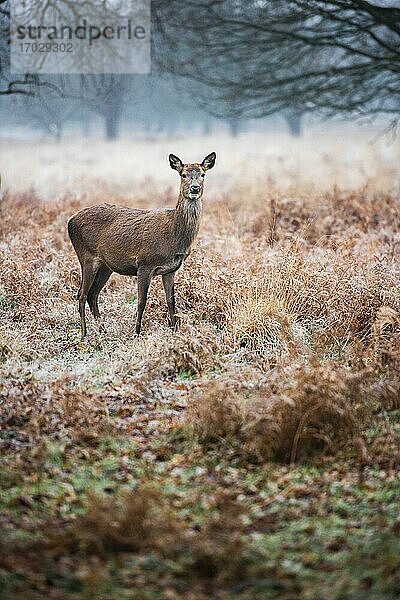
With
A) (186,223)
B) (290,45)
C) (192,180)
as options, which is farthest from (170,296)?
(290,45)

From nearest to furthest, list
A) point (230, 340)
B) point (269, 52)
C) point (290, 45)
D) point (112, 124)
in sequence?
point (230, 340) < point (290, 45) < point (269, 52) < point (112, 124)

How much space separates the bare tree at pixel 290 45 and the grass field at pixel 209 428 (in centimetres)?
331

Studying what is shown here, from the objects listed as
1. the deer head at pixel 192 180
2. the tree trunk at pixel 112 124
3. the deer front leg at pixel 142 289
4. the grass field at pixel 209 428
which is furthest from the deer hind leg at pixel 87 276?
the tree trunk at pixel 112 124

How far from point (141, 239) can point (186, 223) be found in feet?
1.66

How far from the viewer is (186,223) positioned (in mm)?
8930

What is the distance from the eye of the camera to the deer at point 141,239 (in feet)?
29.3

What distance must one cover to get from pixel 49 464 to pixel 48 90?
9.28 metres

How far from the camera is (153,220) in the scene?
362 inches

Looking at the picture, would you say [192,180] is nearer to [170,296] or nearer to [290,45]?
[170,296]

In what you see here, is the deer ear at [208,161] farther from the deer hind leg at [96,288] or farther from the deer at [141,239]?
the deer hind leg at [96,288]

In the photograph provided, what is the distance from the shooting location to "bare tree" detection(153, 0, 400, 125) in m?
13.5

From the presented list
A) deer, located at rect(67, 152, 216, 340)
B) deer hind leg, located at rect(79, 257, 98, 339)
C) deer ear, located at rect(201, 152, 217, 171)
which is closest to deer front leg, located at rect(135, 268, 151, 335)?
deer, located at rect(67, 152, 216, 340)

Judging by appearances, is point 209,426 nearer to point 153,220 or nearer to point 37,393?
point 37,393

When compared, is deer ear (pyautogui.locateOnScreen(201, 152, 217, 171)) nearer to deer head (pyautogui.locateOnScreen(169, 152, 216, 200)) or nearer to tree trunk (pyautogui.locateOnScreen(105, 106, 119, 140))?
deer head (pyautogui.locateOnScreen(169, 152, 216, 200))
